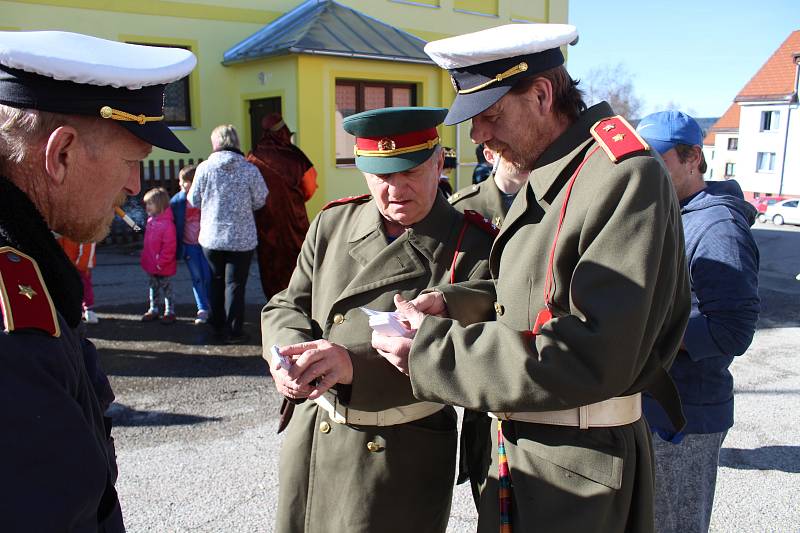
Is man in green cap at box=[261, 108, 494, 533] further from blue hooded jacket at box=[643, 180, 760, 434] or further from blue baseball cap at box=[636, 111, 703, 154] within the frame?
blue baseball cap at box=[636, 111, 703, 154]

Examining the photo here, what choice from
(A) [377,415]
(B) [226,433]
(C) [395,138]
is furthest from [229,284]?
(A) [377,415]

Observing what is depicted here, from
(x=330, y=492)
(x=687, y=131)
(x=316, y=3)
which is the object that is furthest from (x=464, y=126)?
(x=330, y=492)

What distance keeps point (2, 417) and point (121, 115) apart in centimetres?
69

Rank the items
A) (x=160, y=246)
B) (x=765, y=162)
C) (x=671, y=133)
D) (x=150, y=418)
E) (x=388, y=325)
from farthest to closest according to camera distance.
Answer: (x=765, y=162) < (x=160, y=246) < (x=150, y=418) < (x=671, y=133) < (x=388, y=325)

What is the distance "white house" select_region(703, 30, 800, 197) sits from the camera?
38906 mm

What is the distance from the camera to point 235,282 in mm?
6457

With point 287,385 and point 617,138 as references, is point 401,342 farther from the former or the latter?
point 617,138

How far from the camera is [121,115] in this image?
1457 mm

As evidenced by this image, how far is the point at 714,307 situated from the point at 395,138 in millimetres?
1332

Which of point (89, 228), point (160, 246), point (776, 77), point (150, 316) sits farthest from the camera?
point (776, 77)

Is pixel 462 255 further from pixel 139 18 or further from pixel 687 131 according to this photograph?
pixel 139 18

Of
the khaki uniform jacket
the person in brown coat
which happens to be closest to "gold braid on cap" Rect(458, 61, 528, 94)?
the khaki uniform jacket

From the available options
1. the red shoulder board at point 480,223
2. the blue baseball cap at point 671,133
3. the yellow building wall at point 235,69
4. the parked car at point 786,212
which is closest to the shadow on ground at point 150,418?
the red shoulder board at point 480,223

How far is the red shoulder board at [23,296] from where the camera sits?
1.14 metres
